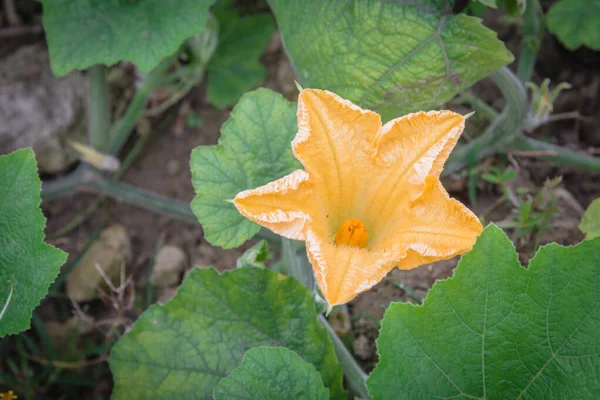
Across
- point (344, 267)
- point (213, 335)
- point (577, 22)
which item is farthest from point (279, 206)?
point (577, 22)

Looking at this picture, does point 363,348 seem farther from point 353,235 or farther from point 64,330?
point 64,330

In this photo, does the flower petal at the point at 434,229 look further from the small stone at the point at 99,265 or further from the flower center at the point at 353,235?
the small stone at the point at 99,265

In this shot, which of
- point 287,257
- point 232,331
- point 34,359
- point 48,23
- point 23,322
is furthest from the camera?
point 34,359

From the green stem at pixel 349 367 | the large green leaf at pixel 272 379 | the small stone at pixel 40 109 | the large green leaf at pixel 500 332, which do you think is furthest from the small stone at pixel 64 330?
the large green leaf at pixel 500 332

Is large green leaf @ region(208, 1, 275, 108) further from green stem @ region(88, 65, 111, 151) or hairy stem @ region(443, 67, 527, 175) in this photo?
hairy stem @ region(443, 67, 527, 175)

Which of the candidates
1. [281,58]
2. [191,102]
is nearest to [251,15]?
[281,58]

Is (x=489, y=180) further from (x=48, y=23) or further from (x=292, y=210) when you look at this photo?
(x=48, y=23)
